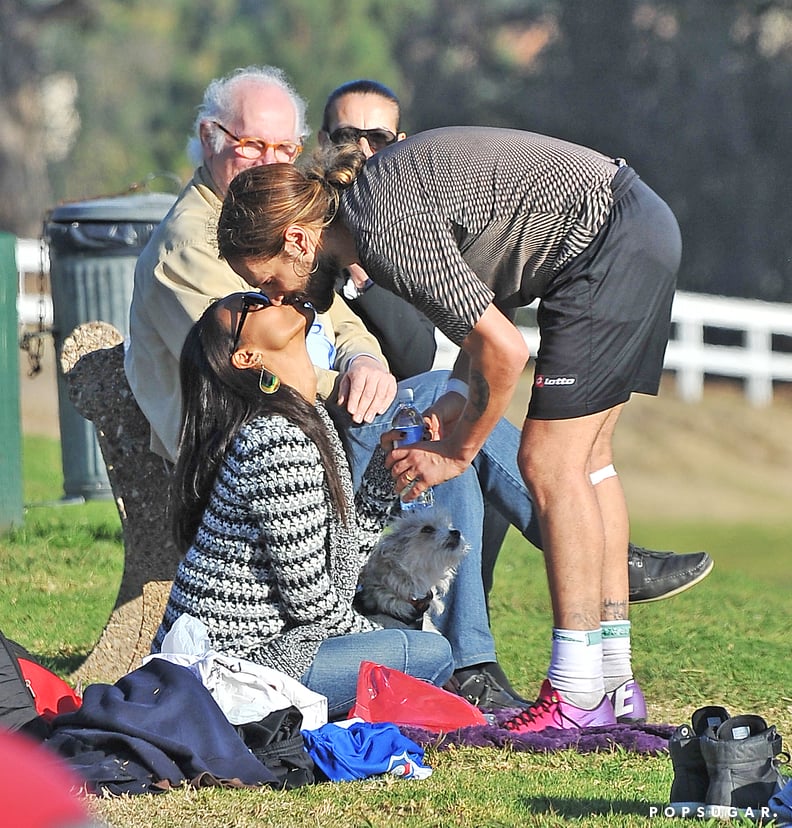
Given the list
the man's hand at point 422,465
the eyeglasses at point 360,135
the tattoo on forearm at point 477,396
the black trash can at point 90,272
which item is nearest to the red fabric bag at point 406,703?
the man's hand at point 422,465

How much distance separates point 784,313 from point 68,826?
1500cm

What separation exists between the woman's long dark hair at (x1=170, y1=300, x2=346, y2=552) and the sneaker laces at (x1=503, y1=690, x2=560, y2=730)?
713 mm

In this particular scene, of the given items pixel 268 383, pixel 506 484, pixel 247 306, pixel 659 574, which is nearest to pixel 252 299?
pixel 247 306

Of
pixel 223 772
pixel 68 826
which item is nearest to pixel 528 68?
pixel 223 772

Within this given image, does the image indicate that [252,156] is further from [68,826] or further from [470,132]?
[68,826]

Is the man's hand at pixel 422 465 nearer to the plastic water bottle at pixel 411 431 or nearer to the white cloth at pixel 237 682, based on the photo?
the plastic water bottle at pixel 411 431

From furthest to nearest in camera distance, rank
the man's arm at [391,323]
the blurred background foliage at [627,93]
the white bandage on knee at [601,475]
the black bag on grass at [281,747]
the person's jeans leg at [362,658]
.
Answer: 1. the blurred background foliage at [627,93]
2. the man's arm at [391,323]
3. the white bandage on knee at [601,475]
4. the person's jeans leg at [362,658]
5. the black bag on grass at [281,747]

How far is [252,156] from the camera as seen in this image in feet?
15.3

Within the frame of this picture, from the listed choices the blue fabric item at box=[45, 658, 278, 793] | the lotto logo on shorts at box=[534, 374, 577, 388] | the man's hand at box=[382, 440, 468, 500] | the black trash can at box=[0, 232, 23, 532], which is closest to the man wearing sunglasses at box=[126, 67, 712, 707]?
the man's hand at box=[382, 440, 468, 500]

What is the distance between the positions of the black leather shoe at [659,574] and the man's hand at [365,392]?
915mm

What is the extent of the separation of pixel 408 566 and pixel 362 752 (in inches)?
27.3

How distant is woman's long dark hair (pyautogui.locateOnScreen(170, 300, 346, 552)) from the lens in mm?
3514

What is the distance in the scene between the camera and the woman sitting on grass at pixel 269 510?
3.43 m

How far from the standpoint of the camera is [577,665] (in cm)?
363
